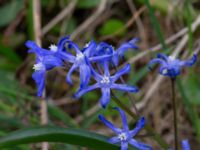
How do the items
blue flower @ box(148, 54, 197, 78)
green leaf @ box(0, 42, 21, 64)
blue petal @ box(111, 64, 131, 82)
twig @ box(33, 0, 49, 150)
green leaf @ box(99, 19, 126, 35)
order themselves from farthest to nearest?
green leaf @ box(99, 19, 126, 35) → green leaf @ box(0, 42, 21, 64) → twig @ box(33, 0, 49, 150) → blue flower @ box(148, 54, 197, 78) → blue petal @ box(111, 64, 131, 82)

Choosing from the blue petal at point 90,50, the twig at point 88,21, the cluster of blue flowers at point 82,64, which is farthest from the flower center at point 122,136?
the twig at point 88,21

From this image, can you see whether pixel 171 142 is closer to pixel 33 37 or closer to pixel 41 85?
pixel 33 37

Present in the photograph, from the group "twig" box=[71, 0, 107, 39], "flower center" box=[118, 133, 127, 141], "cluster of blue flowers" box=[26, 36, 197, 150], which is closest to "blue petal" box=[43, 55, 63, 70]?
"cluster of blue flowers" box=[26, 36, 197, 150]

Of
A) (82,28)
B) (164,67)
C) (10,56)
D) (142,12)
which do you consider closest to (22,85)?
(10,56)

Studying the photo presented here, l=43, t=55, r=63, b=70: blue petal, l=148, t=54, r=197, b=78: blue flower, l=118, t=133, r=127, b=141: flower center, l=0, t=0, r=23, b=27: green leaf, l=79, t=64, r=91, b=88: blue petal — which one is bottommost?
l=118, t=133, r=127, b=141: flower center

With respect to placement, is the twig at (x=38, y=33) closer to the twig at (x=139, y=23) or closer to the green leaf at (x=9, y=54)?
the green leaf at (x=9, y=54)

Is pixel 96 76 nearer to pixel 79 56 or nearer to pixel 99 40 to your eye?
pixel 79 56

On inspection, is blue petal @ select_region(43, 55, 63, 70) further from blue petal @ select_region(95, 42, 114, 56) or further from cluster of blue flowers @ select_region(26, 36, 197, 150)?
blue petal @ select_region(95, 42, 114, 56)
